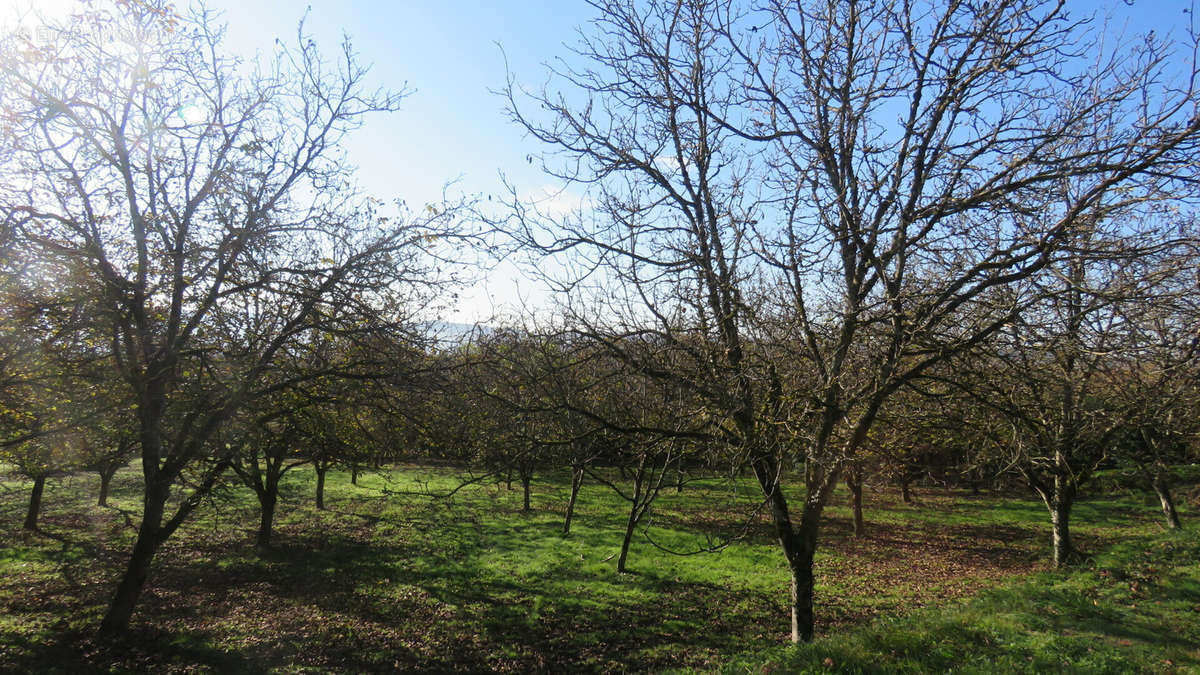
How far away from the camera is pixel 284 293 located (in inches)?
294

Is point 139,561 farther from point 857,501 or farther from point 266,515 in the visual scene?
point 857,501

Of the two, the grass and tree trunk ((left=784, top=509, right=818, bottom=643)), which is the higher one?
tree trunk ((left=784, top=509, right=818, bottom=643))

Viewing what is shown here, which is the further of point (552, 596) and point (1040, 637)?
point (552, 596)

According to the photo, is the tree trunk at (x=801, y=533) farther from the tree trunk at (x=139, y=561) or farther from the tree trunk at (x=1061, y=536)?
the tree trunk at (x=1061, y=536)

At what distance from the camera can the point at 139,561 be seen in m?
8.60

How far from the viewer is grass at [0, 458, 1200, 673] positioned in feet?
23.5

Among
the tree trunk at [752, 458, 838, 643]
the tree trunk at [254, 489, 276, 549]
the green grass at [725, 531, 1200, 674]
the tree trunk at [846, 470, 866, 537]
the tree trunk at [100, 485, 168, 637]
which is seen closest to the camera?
the green grass at [725, 531, 1200, 674]

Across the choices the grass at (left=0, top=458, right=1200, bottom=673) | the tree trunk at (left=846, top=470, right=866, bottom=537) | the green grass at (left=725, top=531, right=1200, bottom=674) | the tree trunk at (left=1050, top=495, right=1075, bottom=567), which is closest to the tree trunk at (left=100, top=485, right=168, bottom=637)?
the grass at (left=0, top=458, right=1200, bottom=673)

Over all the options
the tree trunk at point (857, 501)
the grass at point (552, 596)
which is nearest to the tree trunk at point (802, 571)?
the grass at point (552, 596)

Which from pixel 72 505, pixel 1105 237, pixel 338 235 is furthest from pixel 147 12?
pixel 72 505

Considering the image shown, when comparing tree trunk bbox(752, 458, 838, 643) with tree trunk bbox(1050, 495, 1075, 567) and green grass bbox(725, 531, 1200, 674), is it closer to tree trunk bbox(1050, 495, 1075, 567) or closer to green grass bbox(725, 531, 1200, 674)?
green grass bbox(725, 531, 1200, 674)

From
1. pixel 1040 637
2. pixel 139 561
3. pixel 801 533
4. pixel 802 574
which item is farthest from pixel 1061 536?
pixel 139 561

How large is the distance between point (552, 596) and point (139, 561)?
7.17 meters

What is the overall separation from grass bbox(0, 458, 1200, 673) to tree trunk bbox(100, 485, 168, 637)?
314 millimetres
